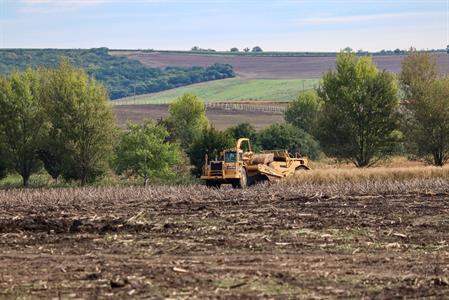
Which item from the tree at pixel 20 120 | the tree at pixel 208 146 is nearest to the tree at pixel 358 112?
the tree at pixel 208 146

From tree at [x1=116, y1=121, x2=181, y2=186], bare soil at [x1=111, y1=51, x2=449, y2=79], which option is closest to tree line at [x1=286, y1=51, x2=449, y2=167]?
tree at [x1=116, y1=121, x2=181, y2=186]

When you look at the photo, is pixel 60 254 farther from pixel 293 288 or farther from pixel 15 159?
pixel 15 159

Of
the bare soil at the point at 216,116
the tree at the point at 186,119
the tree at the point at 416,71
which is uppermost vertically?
the tree at the point at 416,71

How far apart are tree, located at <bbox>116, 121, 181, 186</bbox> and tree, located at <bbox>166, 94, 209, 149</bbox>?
13307 millimetres

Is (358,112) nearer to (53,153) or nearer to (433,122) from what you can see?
(433,122)

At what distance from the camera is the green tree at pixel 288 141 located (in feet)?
225

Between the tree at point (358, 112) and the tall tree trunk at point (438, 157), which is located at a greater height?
the tree at point (358, 112)

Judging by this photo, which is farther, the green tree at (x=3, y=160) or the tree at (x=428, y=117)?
the green tree at (x=3, y=160)

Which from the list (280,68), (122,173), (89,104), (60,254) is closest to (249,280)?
(60,254)

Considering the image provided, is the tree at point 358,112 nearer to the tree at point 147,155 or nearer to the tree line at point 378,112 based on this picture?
the tree line at point 378,112

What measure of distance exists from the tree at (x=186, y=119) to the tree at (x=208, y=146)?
1406cm

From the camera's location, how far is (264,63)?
176 m

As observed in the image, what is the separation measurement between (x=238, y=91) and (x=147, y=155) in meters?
96.5

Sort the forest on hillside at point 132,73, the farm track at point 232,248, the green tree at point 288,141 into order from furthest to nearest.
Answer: the forest on hillside at point 132,73
the green tree at point 288,141
the farm track at point 232,248
